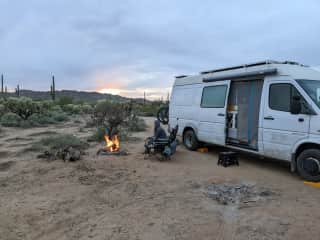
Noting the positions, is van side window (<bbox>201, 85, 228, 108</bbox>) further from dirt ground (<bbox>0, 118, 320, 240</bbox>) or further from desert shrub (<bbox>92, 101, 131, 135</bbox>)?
desert shrub (<bbox>92, 101, 131, 135</bbox>)

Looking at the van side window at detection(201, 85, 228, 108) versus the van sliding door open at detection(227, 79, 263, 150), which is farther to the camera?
the van side window at detection(201, 85, 228, 108)

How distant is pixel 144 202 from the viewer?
5355 mm

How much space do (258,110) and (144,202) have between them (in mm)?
4221

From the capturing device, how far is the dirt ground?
4250 mm

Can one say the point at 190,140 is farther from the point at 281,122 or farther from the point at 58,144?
the point at 58,144

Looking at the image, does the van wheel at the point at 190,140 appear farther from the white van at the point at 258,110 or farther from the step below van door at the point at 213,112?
the step below van door at the point at 213,112

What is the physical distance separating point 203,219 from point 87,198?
2091 millimetres

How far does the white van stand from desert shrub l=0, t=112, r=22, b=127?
11333mm

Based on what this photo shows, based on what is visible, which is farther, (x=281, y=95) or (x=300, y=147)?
(x=281, y=95)

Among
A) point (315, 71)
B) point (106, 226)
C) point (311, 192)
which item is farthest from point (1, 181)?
point (315, 71)

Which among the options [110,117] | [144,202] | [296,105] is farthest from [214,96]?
[110,117]

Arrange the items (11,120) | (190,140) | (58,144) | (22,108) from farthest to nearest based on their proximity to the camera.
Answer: (22,108) < (11,120) < (190,140) < (58,144)

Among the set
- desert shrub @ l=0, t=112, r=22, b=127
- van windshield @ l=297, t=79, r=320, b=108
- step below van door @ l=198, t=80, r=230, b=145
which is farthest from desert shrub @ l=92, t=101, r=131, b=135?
van windshield @ l=297, t=79, r=320, b=108

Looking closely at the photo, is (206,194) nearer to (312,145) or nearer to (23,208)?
(312,145)
